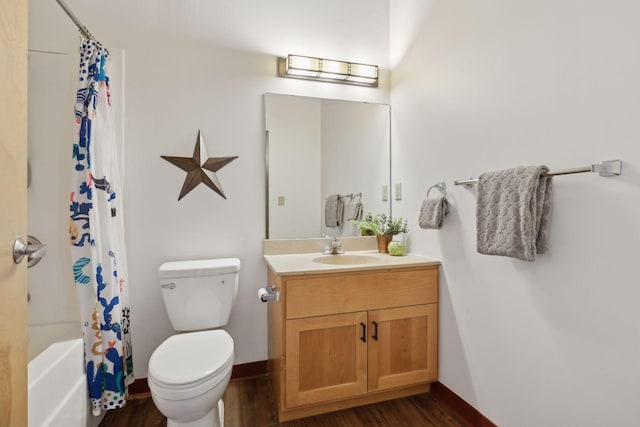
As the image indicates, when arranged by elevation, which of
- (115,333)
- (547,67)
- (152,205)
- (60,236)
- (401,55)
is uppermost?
(401,55)

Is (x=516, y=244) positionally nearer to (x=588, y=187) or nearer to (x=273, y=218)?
(x=588, y=187)

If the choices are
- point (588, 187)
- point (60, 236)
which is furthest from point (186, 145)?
point (588, 187)

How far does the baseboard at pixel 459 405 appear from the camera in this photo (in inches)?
62.8

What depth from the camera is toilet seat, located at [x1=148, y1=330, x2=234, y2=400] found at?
1.29 metres

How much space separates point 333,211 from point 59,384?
5.78 feet

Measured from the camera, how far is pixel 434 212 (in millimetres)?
1794

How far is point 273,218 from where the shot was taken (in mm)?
2209

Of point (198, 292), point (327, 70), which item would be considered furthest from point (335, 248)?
point (327, 70)

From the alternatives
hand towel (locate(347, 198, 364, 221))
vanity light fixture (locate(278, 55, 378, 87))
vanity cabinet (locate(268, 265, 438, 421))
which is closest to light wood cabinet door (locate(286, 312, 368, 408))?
vanity cabinet (locate(268, 265, 438, 421))

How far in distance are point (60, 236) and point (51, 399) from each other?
937 mm

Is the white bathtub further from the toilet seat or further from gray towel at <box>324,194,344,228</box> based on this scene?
gray towel at <box>324,194,344,228</box>

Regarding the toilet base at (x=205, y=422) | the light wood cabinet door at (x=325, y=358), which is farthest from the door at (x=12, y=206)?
the light wood cabinet door at (x=325, y=358)

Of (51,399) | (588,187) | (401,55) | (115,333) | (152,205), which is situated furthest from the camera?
(401,55)

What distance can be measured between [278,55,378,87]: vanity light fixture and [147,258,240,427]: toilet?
1.41m
